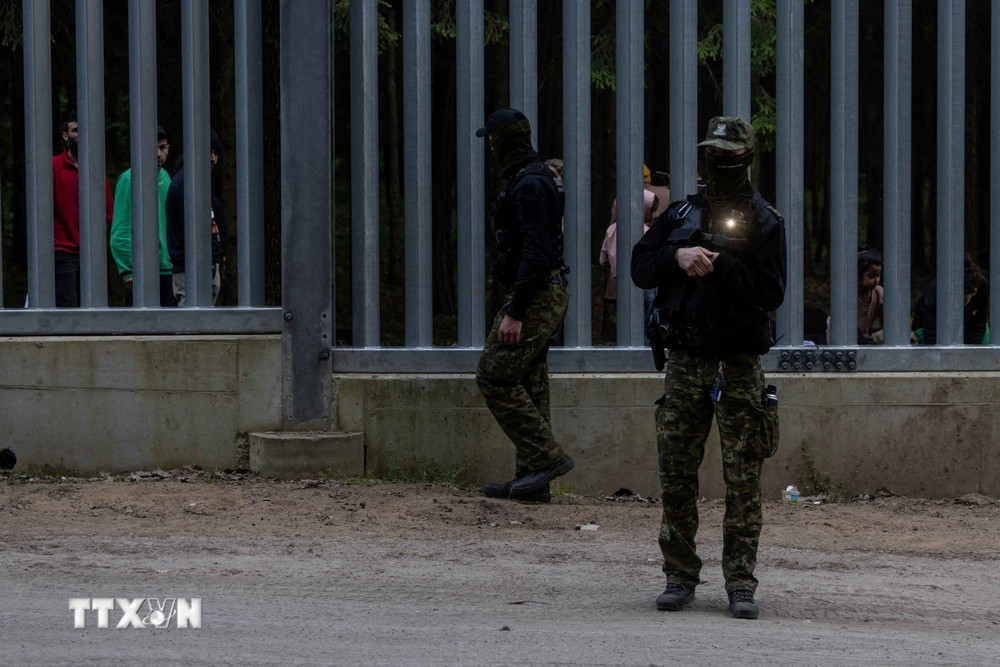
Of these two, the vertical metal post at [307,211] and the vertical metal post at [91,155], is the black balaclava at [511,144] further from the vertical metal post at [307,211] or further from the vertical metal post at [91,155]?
the vertical metal post at [91,155]

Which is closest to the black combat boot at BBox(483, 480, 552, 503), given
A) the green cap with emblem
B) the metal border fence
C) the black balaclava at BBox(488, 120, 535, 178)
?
the metal border fence

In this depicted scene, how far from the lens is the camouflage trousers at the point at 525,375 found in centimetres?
745

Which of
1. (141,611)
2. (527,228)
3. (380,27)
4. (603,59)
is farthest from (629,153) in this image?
(603,59)

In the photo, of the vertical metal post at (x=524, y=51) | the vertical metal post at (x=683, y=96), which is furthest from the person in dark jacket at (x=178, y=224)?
the vertical metal post at (x=683, y=96)

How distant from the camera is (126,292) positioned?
870cm

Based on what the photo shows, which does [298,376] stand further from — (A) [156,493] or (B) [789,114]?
(B) [789,114]

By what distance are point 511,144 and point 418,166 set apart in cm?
88

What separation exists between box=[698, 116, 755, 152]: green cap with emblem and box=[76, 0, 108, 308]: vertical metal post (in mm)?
4227

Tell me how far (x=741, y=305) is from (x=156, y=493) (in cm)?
375

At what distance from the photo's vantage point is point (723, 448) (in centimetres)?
557

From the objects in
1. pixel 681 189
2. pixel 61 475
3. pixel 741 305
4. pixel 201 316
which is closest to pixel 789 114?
pixel 681 189

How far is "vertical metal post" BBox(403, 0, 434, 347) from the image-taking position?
320 inches

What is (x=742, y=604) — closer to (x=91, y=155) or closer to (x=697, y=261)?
(x=697, y=261)

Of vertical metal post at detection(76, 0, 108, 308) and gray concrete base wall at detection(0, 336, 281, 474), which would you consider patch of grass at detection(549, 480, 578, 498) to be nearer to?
gray concrete base wall at detection(0, 336, 281, 474)
